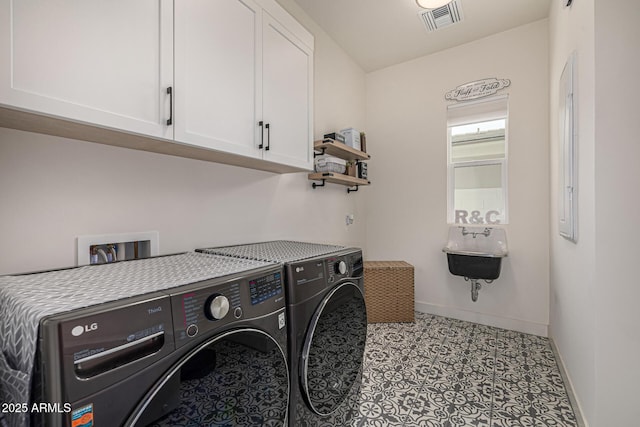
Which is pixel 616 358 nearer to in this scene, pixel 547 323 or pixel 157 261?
pixel 547 323

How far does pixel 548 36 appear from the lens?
8.41ft

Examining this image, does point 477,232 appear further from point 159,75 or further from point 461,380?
point 159,75

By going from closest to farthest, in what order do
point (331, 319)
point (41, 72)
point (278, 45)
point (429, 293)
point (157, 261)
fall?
point (41, 72), point (157, 261), point (331, 319), point (278, 45), point (429, 293)

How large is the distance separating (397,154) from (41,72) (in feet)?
9.91

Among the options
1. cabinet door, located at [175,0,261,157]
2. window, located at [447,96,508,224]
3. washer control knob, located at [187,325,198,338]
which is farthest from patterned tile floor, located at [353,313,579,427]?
cabinet door, located at [175,0,261,157]

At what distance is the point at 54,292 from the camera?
70 centimetres

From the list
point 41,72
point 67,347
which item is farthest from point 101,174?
point 67,347

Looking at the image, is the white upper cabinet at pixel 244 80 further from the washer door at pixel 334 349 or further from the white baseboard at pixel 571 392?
the white baseboard at pixel 571 392

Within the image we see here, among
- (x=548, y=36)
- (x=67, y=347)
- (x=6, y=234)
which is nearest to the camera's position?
(x=67, y=347)

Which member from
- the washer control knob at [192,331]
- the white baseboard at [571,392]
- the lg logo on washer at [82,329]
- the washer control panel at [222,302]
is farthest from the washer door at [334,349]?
the white baseboard at [571,392]

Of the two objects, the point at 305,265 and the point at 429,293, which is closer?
the point at 305,265

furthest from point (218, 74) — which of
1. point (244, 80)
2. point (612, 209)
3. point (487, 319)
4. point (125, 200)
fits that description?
point (487, 319)

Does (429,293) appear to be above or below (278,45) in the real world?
below

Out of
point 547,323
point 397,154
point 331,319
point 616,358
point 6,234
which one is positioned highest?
point 397,154
